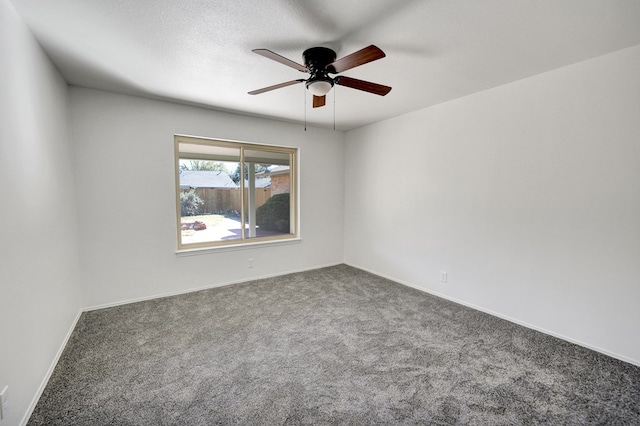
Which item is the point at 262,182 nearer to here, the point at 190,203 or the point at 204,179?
the point at 204,179

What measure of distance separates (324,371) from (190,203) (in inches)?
110

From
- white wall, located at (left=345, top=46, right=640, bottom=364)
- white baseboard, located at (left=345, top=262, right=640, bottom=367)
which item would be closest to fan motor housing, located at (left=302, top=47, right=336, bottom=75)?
white wall, located at (left=345, top=46, right=640, bottom=364)

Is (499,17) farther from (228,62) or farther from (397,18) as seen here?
(228,62)

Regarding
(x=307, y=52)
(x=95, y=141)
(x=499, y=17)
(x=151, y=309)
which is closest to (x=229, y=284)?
(x=151, y=309)

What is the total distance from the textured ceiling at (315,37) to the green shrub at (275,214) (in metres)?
1.98

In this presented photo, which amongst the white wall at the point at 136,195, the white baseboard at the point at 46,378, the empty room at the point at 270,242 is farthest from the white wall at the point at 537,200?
the white baseboard at the point at 46,378

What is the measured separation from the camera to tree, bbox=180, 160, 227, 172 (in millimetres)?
3655

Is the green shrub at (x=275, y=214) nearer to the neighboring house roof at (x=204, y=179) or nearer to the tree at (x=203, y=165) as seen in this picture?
the neighboring house roof at (x=204, y=179)

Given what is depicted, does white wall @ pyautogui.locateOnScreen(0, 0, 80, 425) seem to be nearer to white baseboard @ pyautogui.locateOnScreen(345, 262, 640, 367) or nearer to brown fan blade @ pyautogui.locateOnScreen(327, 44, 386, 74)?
brown fan blade @ pyautogui.locateOnScreen(327, 44, 386, 74)

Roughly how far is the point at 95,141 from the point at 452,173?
4104mm

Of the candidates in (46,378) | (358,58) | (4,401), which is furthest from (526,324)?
(46,378)

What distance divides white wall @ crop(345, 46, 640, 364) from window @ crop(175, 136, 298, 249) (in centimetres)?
186

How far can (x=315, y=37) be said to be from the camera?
199cm

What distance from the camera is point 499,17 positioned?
1.76 meters
